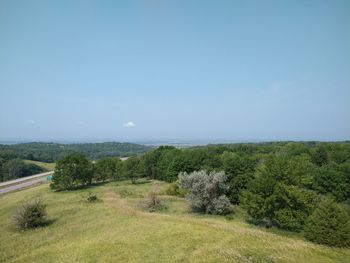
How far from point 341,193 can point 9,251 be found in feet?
165

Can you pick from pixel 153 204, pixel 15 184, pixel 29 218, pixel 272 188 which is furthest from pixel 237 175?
pixel 15 184

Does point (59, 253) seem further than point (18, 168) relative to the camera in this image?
No

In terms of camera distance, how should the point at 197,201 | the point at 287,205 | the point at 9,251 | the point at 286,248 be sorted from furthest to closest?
the point at 197,201
the point at 287,205
the point at 9,251
the point at 286,248

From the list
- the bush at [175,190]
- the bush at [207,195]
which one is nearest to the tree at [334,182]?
the bush at [207,195]

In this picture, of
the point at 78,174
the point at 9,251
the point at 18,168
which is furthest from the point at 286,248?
the point at 18,168

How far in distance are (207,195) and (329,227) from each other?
17480 millimetres

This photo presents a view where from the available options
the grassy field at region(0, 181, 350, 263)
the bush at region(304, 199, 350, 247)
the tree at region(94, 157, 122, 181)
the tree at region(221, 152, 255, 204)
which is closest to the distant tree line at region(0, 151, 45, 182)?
the tree at region(94, 157, 122, 181)

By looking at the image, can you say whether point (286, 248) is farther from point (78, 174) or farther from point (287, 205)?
point (78, 174)

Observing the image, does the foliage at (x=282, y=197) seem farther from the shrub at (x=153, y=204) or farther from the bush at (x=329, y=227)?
the shrub at (x=153, y=204)

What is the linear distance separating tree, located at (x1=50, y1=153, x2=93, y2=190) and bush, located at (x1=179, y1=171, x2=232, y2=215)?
3602 centimetres

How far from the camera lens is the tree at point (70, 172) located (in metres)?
58.2

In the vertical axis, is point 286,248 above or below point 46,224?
above

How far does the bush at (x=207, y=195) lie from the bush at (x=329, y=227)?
45.1 ft

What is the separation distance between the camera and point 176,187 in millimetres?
51375
